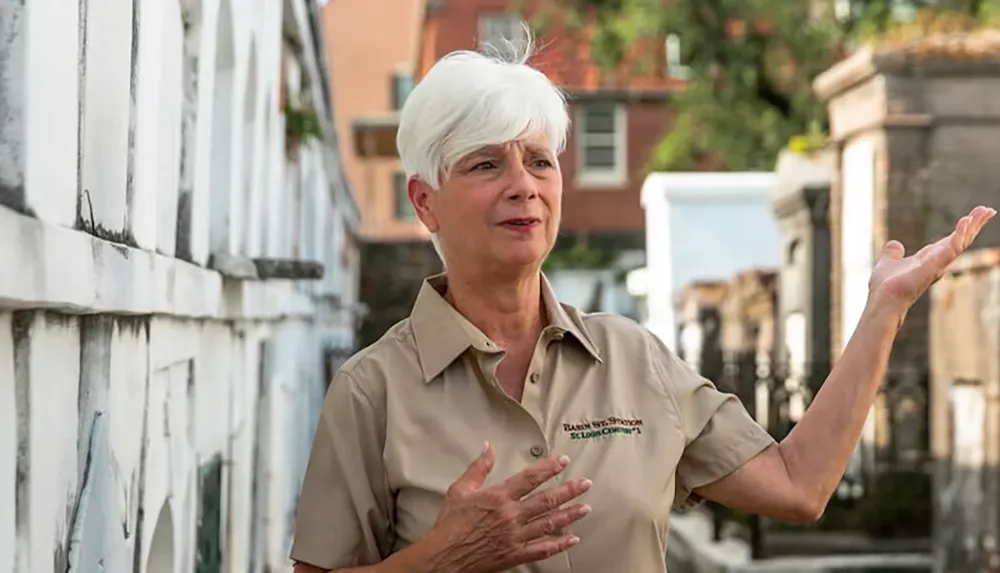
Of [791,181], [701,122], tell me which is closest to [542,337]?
[791,181]

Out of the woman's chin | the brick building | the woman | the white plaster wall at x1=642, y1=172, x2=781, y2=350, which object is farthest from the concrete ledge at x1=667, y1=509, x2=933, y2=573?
the brick building

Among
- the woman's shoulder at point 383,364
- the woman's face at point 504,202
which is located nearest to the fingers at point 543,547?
the woman's shoulder at point 383,364

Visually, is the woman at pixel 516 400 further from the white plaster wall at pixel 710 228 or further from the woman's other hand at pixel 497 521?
the white plaster wall at pixel 710 228

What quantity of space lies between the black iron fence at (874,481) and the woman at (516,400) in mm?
6278

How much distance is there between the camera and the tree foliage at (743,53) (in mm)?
21859

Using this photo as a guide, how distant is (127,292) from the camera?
9.49ft

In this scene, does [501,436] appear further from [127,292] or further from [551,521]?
[127,292]

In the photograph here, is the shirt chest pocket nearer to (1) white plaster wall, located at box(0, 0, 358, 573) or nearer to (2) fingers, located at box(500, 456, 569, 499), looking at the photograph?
(2) fingers, located at box(500, 456, 569, 499)

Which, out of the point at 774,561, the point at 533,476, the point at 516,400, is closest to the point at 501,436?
the point at 516,400

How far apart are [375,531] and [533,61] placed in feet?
2.99

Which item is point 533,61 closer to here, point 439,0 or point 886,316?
point 886,316

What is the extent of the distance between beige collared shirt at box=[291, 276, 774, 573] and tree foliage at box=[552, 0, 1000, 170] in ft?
61.9

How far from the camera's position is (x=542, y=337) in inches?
112

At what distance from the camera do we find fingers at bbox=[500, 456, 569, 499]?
2.36m
